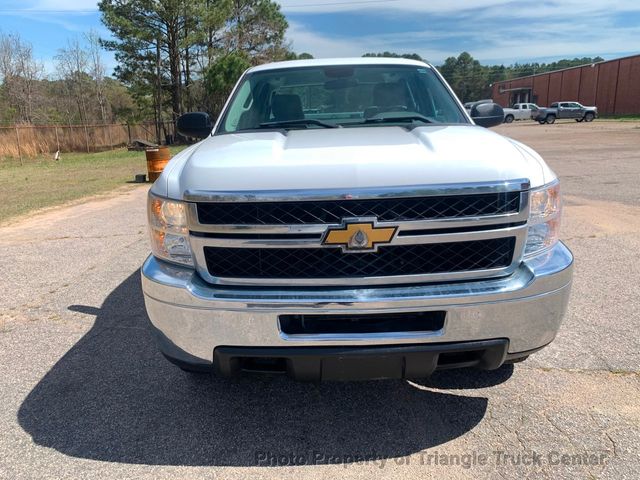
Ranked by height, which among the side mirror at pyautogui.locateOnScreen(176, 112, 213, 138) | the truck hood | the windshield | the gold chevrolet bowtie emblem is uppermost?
the windshield

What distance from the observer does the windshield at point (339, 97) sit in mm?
3635

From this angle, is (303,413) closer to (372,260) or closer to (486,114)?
(372,260)

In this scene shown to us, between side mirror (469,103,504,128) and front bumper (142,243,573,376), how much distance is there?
205 centimetres

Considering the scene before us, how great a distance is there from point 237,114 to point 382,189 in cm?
197

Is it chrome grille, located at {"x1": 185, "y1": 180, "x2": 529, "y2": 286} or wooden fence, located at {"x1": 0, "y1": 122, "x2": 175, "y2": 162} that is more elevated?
chrome grille, located at {"x1": 185, "y1": 180, "x2": 529, "y2": 286}

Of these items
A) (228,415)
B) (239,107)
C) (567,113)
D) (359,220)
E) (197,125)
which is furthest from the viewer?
(567,113)

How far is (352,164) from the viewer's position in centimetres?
221

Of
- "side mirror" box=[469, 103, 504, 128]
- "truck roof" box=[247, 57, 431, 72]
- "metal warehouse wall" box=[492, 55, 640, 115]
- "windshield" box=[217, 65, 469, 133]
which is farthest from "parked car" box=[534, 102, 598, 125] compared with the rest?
"windshield" box=[217, 65, 469, 133]

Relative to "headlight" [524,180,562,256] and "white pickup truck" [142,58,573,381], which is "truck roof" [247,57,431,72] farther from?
"headlight" [524,180,562,256]

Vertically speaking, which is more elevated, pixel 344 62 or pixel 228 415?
pixel 344 62

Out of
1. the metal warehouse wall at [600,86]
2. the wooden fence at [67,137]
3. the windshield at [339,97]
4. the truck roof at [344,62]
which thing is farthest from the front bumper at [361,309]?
the metal warehouse wall at [600,86]

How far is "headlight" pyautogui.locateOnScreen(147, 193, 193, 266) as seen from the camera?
7.60ft

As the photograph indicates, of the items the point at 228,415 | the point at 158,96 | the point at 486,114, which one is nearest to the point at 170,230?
the point at 228,415

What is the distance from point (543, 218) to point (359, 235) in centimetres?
88
